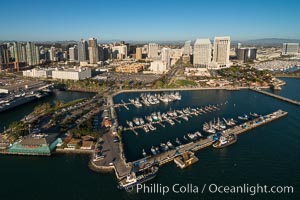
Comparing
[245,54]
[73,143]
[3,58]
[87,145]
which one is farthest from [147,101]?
[245,54]

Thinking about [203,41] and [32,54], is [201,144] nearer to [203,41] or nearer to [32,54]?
[203,41]

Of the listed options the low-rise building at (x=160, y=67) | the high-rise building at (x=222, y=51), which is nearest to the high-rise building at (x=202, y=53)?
the high-rise building at (x=222, y=51)

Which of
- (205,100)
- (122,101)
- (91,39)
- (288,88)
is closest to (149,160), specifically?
(122,101)

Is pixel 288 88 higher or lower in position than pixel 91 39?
lower

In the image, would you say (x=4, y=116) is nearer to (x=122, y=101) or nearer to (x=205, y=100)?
(x=122, y=101)

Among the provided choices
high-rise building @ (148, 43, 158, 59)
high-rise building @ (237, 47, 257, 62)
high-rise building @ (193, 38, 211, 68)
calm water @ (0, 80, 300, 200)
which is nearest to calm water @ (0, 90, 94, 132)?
calm water @ (0, 80, 300, 200)

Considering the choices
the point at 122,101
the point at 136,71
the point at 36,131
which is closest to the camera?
the point at 36,131

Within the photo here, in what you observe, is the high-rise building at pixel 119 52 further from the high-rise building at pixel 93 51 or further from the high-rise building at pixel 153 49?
the high-rise building at pixel 93 51
